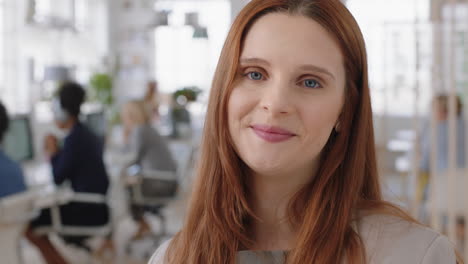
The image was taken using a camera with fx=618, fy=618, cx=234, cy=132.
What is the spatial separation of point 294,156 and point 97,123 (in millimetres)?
4626

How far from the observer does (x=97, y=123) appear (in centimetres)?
534

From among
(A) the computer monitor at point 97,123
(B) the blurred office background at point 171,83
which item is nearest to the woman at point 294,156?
(B) the blurred office background at point 171,83

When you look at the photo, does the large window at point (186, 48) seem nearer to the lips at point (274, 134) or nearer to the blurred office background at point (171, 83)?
the blurred office background at point (171, 83)

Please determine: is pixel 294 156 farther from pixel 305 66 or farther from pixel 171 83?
pixel 171 83

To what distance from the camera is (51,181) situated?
13.4ft

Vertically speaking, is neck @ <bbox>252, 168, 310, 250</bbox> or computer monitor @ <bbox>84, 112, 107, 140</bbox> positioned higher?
computer monitor @ <bbox>84, 112, 107, 140</bbox>

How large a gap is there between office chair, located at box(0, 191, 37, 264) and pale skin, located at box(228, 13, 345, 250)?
239cm

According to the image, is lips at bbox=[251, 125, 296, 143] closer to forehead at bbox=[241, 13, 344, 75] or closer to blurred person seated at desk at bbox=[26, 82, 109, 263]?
forehead at bbox=[241, 13, 344, 75]

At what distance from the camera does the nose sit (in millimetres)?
862

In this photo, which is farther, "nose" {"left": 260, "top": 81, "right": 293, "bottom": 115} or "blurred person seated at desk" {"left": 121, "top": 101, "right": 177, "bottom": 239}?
"blurred person seated at desk" {"left": 121, "top": 101, "right": 177, "bottom": 239}

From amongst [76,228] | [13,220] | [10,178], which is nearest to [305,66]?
[13,220]

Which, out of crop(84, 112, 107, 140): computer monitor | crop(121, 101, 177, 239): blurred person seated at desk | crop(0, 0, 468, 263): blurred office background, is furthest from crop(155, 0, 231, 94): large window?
crop(121, 101, 177, 239): blurred person seated at desk

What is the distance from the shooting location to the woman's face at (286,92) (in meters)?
0.87

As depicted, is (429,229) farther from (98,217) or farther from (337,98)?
(98,217)
